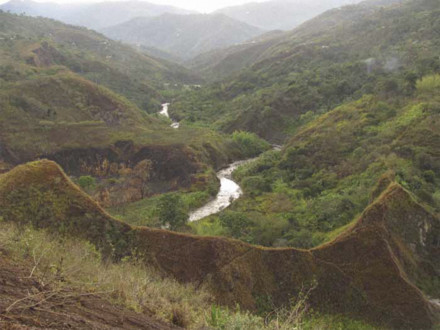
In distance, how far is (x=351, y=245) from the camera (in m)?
13.6

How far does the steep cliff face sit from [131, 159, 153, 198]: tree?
20.4 m

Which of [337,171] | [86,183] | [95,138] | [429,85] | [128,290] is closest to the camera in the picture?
[128,290]

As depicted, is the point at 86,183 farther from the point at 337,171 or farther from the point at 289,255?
the point at 289,255

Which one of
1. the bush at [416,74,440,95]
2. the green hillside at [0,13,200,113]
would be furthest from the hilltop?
the bush at [416,74,440,95]

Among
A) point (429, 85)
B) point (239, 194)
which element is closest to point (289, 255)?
point (239, 194)

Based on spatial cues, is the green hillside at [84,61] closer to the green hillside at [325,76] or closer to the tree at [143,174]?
the green hillside at [325,76]

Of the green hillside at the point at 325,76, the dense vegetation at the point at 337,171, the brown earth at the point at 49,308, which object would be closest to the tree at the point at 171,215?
the dense vegetation at the point at 337,171

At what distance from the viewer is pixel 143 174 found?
1511 inches

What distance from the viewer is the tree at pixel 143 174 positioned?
3594 centimetres

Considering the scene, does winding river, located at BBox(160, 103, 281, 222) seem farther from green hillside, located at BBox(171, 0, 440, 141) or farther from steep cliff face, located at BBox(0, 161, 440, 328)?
steep cliff face, located at BBox(0, 161, 440, 328)

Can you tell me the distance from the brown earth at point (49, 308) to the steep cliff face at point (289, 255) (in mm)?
4658

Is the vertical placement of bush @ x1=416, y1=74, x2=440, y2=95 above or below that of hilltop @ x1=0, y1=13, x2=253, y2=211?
above

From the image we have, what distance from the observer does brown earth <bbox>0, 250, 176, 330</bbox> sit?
19.1ft

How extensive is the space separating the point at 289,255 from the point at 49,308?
912 centimetres
